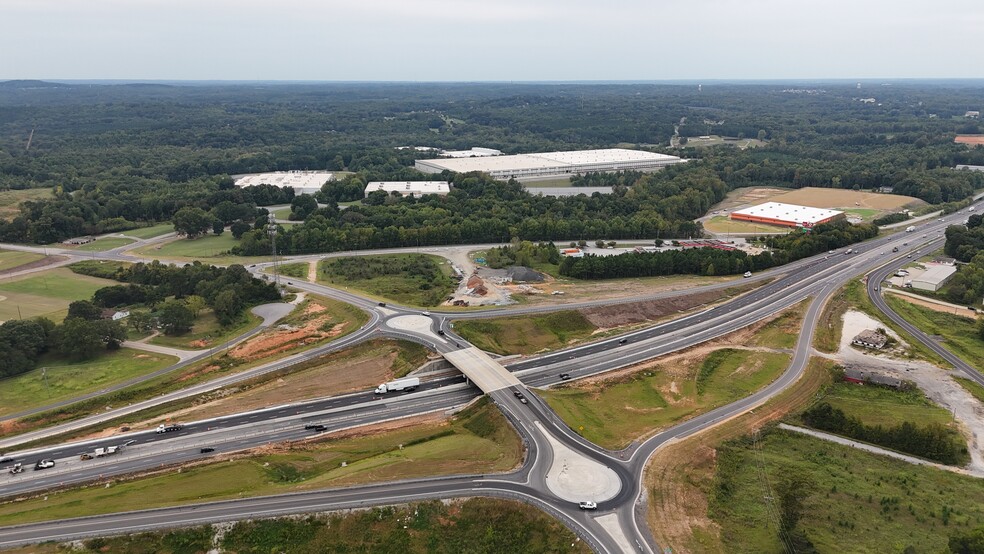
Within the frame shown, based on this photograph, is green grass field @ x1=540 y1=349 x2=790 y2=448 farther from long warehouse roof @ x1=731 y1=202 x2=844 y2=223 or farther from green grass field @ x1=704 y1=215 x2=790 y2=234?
long warehouse roof @ x1=731 y1=202 x2=844 y2=223

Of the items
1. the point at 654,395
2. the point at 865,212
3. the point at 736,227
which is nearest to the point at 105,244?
the point at 654,395

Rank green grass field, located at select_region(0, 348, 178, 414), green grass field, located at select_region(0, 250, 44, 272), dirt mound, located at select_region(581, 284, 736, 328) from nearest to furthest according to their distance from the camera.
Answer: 1. green grass field, located at select_region(0, 348, 178, 414)
2. dirt mound, located at select_region(581, 284, 736, 328)
3. green grass field, located at select_region(0, 250, 44, 272)

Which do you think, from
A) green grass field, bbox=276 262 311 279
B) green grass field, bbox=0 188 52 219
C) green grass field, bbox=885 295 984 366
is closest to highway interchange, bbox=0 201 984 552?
green grass field, bbox=885 295 984 366

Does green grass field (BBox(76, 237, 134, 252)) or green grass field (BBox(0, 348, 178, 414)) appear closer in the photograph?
green grass field (BBox(0, 348, 178, 414))

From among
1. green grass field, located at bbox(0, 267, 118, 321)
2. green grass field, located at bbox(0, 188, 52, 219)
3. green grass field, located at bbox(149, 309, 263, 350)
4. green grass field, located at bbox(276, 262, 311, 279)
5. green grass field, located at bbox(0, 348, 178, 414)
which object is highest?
green grass field, located at bbox(0, 188, 52, 219)

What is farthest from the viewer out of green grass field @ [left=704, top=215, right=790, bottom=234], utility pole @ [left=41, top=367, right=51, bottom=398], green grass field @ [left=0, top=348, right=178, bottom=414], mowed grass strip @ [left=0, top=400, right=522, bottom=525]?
green grass field @ [left=704, top=215, right=790, bottom=234]

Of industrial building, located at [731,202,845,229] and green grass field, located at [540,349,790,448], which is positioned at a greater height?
industrial building, located at [731,202,845,229]
